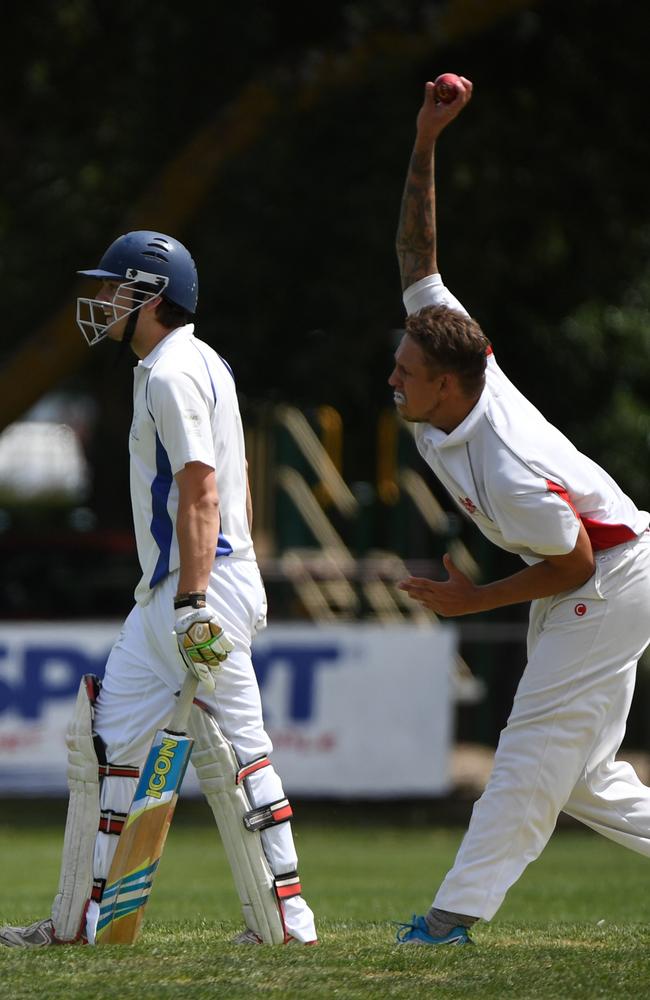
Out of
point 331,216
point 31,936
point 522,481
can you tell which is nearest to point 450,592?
point 522,481

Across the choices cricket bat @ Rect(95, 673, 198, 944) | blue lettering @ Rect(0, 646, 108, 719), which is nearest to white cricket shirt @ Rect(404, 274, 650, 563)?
cricket bat @ Rect(95, 673, 198, 944)

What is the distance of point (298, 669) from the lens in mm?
14414

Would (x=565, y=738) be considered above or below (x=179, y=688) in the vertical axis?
below

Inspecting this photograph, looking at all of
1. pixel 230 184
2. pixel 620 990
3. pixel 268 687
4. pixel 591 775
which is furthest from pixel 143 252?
pixel 230 184

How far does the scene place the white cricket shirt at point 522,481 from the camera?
536 centimetres

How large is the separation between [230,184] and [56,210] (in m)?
2.61

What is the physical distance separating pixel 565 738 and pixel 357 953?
0.96 metres

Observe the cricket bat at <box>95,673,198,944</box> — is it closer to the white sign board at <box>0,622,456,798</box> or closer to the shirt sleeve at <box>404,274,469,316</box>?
the shirt sleeve at <box>404,274,469,316</box>

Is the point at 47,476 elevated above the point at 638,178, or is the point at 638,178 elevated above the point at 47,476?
the point at 638,178

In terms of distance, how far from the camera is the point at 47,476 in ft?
166

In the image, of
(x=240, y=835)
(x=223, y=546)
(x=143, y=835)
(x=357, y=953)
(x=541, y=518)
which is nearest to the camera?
(x=541, y=518)

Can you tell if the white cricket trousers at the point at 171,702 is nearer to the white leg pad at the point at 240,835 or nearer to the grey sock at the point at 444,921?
the white leg pad at the point at 240,835

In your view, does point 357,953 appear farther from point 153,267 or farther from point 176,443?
point 153,267

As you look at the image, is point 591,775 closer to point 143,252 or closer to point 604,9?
point 143,252
